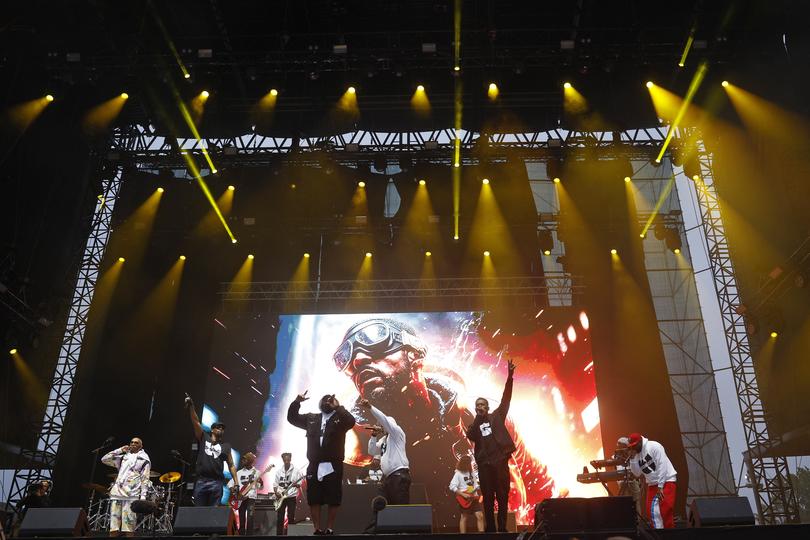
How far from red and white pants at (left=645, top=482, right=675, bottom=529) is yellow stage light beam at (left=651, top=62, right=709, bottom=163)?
7.99 meters

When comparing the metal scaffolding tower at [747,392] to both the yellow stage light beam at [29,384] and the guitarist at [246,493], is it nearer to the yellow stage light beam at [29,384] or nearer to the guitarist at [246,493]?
the guitarist at [246,493]

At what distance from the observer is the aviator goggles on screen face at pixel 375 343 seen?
541 inches

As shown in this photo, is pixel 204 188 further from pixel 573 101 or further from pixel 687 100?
pixel 687 100

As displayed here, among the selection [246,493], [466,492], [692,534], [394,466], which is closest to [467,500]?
[466,492]

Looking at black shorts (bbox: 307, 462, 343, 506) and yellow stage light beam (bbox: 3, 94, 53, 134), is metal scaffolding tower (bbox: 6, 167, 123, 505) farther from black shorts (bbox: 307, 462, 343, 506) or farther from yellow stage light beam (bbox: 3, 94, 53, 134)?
black shorts (bbox: 307, 462, 343, 506)

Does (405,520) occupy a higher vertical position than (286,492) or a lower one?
lower

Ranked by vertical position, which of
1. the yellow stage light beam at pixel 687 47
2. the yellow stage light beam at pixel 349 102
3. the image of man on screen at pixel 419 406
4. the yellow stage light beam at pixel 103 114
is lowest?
the image of man on screen at pixel 419 406

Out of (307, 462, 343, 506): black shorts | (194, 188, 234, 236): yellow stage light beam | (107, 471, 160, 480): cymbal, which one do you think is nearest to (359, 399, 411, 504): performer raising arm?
(307, 462, 343, 506): black shorts

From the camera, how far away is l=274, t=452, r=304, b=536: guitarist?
959cm

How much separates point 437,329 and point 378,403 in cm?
193

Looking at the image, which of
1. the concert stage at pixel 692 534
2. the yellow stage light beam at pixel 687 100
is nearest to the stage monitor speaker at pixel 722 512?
the concert stage at pixel 692 534

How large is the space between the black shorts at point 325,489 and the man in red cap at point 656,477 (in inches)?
128

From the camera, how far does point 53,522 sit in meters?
5.93

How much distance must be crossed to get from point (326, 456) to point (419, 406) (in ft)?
21.6
